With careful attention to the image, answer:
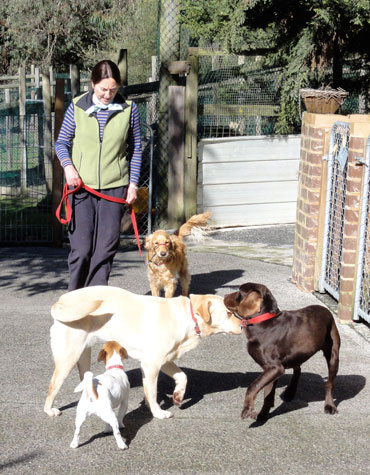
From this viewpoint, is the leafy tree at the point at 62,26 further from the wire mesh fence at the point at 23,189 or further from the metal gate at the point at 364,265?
the metal gate at the point at 364,265

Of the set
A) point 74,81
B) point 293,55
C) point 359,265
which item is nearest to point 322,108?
point 359,265

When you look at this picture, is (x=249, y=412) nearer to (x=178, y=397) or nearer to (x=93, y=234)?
(x=178, y=397)

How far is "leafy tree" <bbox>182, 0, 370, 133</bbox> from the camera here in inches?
394

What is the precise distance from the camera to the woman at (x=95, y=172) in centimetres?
538

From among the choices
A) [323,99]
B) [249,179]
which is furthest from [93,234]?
[249,179]

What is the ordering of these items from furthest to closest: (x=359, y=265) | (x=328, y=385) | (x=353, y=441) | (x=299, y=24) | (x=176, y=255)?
(x=299, y=24) → (x=176, y=255) → (x=359, y=265) → (x=328, y=385) → (x=353, y=441)

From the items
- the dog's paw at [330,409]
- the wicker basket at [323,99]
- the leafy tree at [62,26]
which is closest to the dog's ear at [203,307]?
the dog's paw at [330,409]

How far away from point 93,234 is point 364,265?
8.46ft

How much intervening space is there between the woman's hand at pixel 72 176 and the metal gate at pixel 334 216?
2736 mm

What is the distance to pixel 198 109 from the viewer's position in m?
10.8

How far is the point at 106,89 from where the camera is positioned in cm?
525

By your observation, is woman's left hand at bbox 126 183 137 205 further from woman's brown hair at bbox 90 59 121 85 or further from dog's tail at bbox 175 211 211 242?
dog's tail at bbox 175 211 211 242

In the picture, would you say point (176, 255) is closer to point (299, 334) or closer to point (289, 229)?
point (299, 334)

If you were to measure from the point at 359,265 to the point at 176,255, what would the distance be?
1764 mm
